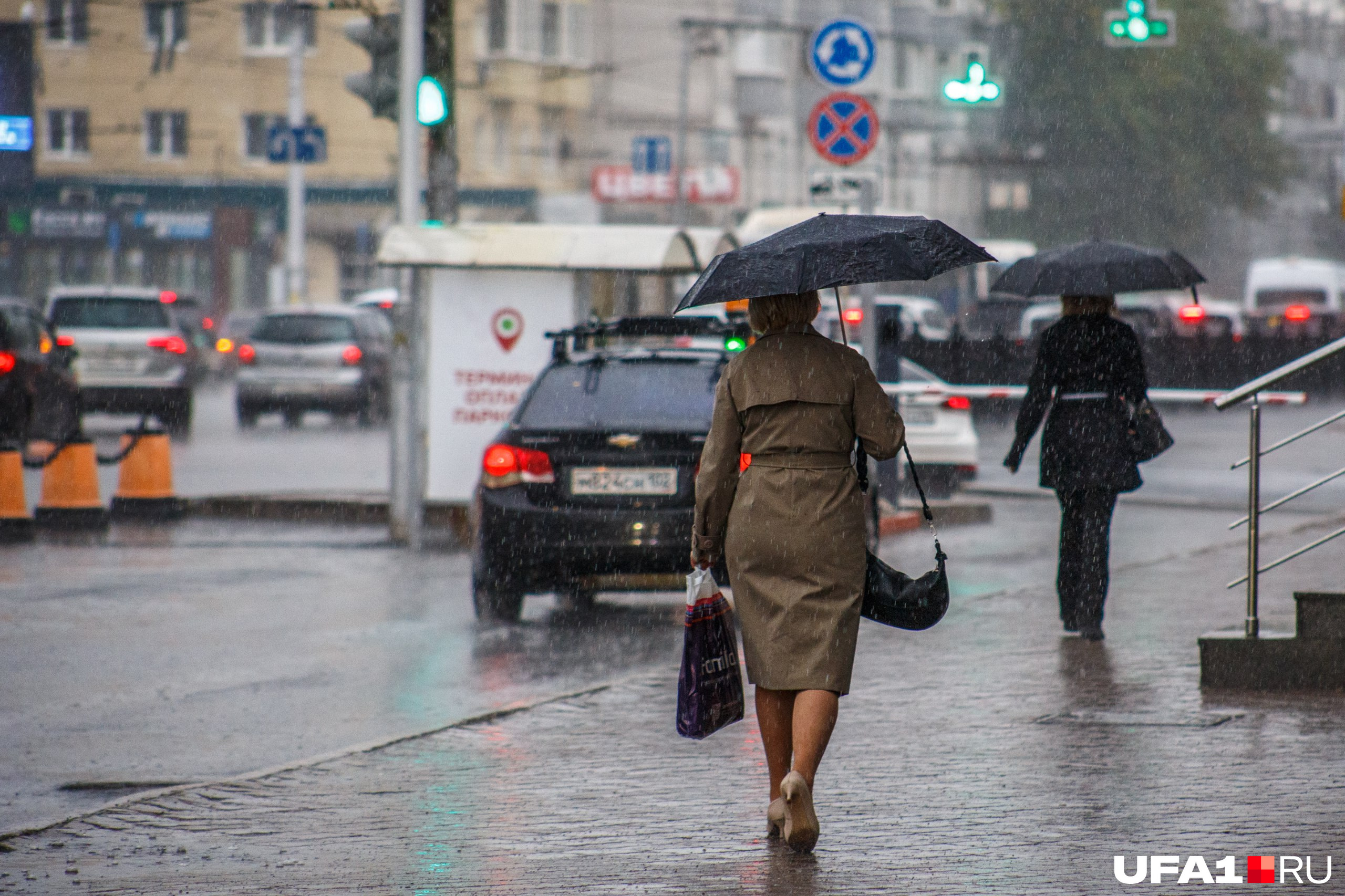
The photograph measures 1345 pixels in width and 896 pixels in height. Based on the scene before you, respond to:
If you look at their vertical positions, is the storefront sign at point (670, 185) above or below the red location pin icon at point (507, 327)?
above

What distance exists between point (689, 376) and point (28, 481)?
10.6m

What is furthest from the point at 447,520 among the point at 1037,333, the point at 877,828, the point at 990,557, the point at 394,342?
the point at 1037,333

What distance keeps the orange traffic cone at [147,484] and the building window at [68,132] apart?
4145cm

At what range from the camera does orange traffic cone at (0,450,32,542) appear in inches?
607

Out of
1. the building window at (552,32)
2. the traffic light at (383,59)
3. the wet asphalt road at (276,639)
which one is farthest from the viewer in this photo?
the building window at (552,32)

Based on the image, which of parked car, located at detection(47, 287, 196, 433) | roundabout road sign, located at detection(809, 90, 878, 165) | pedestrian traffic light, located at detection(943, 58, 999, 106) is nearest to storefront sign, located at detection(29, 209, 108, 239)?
parked car, located at detection(47, 287, 196, 433)

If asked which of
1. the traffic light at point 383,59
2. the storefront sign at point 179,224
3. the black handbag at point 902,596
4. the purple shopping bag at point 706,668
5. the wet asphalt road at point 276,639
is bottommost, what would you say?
the wet asphalt road at point 276,639

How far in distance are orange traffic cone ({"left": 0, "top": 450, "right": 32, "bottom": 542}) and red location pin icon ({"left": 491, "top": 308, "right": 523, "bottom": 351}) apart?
3550 mm

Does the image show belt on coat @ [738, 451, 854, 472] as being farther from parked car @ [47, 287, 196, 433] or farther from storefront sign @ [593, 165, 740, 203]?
storefront sign @ [593, 165, 740, 203]

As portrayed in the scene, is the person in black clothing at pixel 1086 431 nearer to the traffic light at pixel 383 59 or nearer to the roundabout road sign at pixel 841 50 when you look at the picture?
the traffic light at pixel 383 59

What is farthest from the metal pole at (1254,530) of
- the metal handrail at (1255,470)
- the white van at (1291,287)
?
the white van at (1291,287)

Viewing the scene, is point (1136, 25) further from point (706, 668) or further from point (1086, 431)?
point (706, 668)

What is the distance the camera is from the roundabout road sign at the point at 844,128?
16.2m

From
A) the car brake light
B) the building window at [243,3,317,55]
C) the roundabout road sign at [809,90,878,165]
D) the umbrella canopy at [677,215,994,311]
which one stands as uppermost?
the building window at [243,3,317,55]
